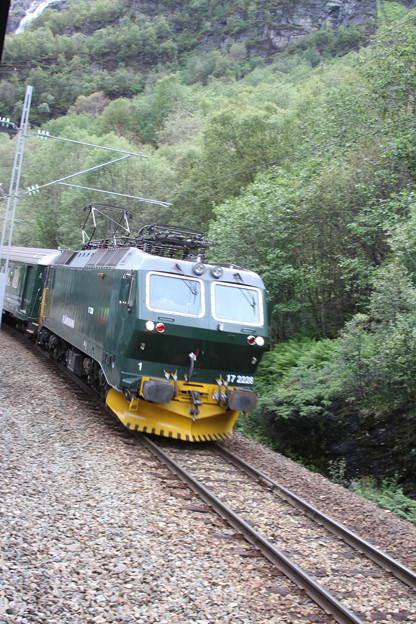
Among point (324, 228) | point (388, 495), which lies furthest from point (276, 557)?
point (324, 228)

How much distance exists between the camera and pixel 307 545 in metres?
6.86

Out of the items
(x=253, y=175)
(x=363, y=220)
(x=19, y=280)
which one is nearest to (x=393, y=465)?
(x=363, y=220)

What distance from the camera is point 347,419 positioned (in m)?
13.6

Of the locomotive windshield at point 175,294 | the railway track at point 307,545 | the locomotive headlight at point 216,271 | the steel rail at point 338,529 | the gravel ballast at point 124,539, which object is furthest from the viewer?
the locomotive headlight at point 216,271

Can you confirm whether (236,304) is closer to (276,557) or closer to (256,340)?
(256,340)

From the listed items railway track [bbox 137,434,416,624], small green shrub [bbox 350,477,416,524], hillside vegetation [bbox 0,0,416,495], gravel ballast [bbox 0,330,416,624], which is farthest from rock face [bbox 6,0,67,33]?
railway track [bbox 137,434,416,624]

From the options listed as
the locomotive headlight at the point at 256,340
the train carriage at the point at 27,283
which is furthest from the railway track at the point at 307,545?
the train carriage at the point at 27,283

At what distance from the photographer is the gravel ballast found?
200 inches

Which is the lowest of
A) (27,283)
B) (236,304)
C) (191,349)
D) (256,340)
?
(191,349)

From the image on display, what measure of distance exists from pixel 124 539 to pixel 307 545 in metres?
1.98

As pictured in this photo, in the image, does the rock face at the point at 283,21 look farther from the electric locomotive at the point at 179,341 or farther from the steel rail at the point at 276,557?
the steel rail at the point at 276,557

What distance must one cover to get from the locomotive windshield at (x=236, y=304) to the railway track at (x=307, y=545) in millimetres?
2357

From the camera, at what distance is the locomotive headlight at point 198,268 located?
10703 mm

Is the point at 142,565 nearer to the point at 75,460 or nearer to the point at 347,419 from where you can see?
the point at 75,460
